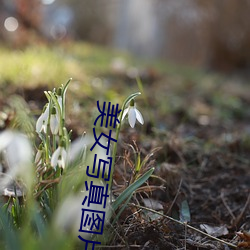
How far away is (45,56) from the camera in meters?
3.79

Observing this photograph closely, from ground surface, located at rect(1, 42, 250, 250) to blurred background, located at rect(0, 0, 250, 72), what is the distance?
8.27ft

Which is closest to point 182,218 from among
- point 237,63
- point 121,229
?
point 121,229

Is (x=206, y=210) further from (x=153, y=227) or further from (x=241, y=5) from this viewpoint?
(x=241, y=5)

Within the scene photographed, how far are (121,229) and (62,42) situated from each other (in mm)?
5328

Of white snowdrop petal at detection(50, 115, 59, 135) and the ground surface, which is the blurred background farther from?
white snowdrop petal at detection(50, 115, 59, 135)

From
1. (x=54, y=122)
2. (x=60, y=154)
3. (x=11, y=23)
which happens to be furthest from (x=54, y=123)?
(x=11, y=23)

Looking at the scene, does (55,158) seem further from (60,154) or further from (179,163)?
(179,163)

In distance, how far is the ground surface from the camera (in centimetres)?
133

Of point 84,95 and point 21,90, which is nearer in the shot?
point 21,90

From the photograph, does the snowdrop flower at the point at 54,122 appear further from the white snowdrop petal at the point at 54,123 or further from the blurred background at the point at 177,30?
the blurred background at the point at 177,30

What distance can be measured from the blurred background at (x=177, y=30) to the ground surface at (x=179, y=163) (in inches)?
99.2

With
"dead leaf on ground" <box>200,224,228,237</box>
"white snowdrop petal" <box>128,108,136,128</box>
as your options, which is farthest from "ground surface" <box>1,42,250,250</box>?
"white snowdrop petal" <box>128,108,136,128</box>

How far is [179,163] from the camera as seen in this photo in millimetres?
2127

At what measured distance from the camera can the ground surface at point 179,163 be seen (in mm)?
1329
